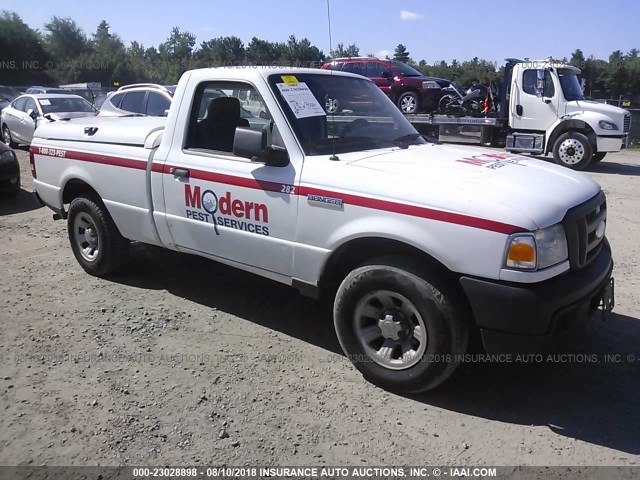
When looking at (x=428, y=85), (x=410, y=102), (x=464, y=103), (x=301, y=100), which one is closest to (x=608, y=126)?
(x=464, y=103)

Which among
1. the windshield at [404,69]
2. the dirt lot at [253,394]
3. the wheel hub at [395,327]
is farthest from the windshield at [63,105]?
the wheel hub at [395,327]

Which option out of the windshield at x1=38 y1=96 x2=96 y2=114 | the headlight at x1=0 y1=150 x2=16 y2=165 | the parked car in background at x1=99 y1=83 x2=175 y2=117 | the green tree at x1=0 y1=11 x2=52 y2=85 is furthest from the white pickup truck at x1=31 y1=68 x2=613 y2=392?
the green tree at x1=0 y1=11 x2=52 y2=85

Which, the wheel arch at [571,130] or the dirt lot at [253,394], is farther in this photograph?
the wheel arch at [571,130]

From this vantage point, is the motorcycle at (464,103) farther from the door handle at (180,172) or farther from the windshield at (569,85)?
the door handle at (180,172)

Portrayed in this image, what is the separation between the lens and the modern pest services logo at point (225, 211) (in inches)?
153

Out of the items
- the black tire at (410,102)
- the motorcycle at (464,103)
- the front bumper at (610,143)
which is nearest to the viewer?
the front bumper at (610,143)

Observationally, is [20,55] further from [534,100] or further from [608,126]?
[608,126]

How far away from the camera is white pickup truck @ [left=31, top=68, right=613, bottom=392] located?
118 inches

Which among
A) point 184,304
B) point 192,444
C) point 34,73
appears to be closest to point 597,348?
point 192,444

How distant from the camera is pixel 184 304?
Answer: 4879mm

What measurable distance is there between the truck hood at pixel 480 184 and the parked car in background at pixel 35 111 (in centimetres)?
1248

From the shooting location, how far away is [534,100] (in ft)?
46.0

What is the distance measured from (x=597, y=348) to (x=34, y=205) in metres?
8.57

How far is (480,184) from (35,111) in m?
14.3
